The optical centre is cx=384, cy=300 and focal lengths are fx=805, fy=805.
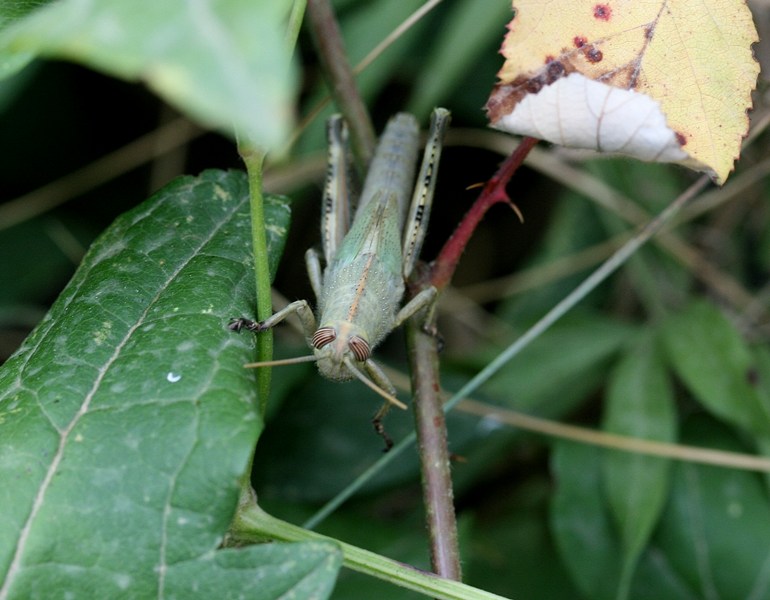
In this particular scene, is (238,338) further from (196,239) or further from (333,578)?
(333,578)

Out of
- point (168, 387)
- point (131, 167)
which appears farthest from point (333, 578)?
point (131, 167)

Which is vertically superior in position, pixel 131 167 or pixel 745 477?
pixel 131 167

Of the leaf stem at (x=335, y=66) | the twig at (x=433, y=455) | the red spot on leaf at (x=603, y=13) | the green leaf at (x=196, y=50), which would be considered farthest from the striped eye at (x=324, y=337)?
the green leaf at (x=196, y=50)

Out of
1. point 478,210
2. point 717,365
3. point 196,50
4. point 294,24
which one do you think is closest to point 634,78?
point 478,210

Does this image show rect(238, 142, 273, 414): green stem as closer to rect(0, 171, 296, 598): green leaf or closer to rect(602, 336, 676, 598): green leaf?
rect(0, 171, 296, 598): green leaf

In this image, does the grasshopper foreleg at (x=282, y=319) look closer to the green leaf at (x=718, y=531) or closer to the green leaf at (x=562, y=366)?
the green leaf at (x=562, y=366)

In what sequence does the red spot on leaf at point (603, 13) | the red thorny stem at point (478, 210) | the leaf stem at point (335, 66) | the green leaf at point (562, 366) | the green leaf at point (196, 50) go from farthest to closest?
the green leaf at point (562, 366) → the leaf stem at point (335, 66) → the red thorny stem at point (478, 210) → the red spot on leaf at point (603, 13) → the green leaf at point (196, 50)
